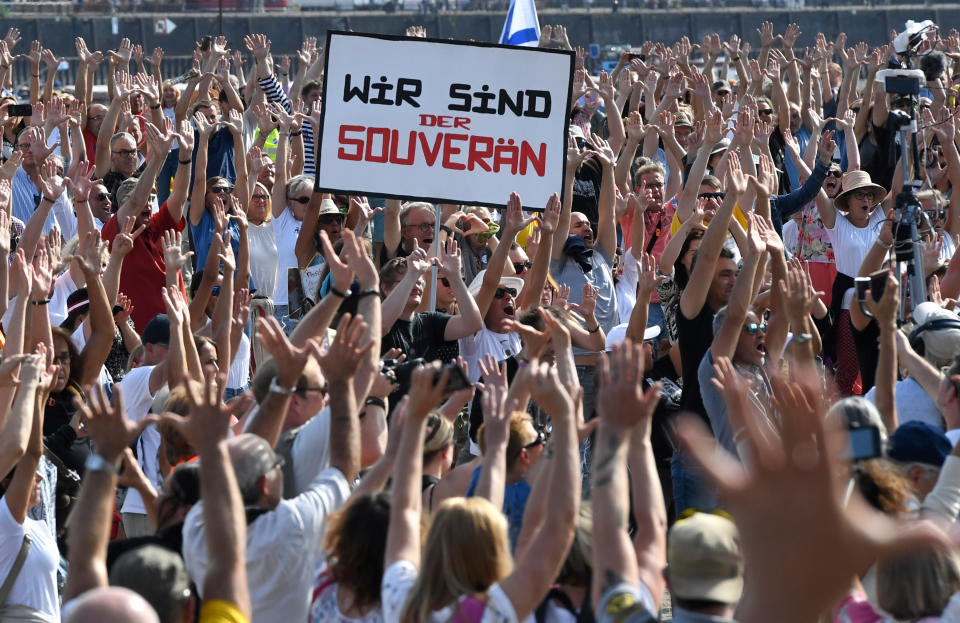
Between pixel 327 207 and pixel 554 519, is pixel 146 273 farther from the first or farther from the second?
pixel 554 519

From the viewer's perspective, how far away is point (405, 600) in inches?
123

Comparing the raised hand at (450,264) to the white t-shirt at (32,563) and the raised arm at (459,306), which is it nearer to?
the raised arm at (459,306)

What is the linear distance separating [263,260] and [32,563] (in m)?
3.98

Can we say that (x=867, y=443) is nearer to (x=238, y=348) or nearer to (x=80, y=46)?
(x=238, y=348)

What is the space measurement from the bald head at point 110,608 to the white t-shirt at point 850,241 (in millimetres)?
6283

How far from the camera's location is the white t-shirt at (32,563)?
4.33m

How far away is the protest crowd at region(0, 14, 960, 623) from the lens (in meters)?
3.04

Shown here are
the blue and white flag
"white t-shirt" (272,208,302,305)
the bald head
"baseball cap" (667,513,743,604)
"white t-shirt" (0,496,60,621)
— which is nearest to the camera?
the bald head

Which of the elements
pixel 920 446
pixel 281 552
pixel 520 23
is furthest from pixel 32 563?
pixel 520 23

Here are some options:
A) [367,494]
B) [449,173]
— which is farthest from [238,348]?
[367,494]

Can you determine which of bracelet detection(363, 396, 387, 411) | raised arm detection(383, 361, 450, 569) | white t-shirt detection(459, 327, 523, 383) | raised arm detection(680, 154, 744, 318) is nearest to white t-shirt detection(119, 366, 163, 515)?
bracelet detection(363, 396, 387, 411)

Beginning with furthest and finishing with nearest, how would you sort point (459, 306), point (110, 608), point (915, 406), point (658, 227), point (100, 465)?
point (658, 227) → point (459, 306) → point (915, 406) → point (100, 465) → point (110, 608)

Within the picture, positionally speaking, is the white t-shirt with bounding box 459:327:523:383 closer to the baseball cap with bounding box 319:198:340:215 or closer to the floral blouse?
the baseball cap with bounding box 319:198:340:215

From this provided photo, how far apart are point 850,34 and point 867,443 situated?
4230 centimetres
